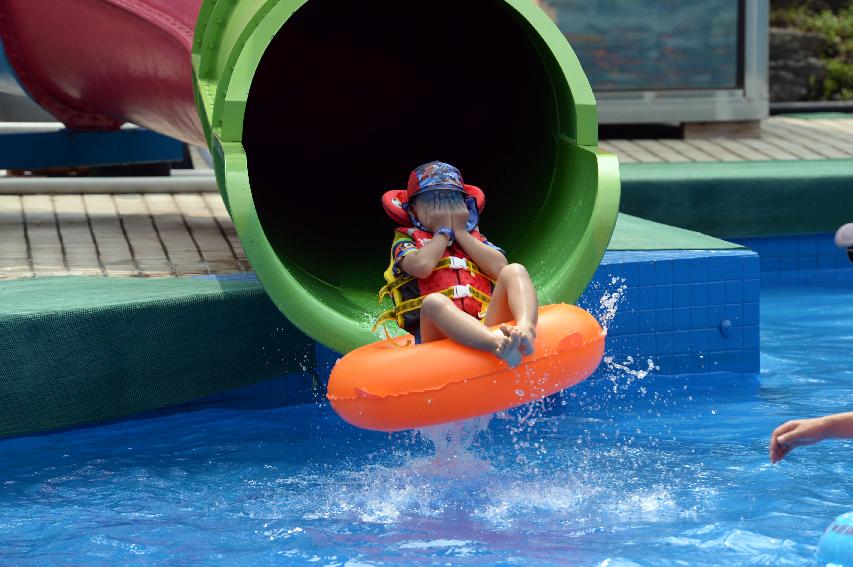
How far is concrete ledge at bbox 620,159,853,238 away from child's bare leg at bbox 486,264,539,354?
11.5 feet

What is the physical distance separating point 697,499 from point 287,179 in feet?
8.88

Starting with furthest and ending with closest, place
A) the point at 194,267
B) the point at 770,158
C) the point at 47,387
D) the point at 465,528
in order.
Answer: the point at 770,158 < the point at 194,267 < the point at 47,387 < the point at 465,528

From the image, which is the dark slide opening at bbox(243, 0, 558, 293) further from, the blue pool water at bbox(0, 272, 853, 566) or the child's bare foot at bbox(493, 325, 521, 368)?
the child's bare foot at bbox(493, 325, 521, 368)

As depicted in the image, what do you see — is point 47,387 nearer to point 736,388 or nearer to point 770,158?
point 736,388

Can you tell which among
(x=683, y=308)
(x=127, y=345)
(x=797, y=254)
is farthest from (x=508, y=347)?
(x=797, y=254)

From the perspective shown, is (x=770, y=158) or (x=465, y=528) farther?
(x=770, y=158)

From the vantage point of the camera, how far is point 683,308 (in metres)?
5.27

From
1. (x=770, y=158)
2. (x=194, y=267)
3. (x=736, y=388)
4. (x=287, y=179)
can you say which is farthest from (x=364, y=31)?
(x=770, y=158)

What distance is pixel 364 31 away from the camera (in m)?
6.01

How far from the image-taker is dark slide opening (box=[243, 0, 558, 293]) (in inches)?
206

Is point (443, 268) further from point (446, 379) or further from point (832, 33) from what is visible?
point (832, 33)

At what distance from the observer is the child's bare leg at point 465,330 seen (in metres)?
3.62

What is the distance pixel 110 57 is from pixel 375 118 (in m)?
1.34

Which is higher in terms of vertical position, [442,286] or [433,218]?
[433,218]
